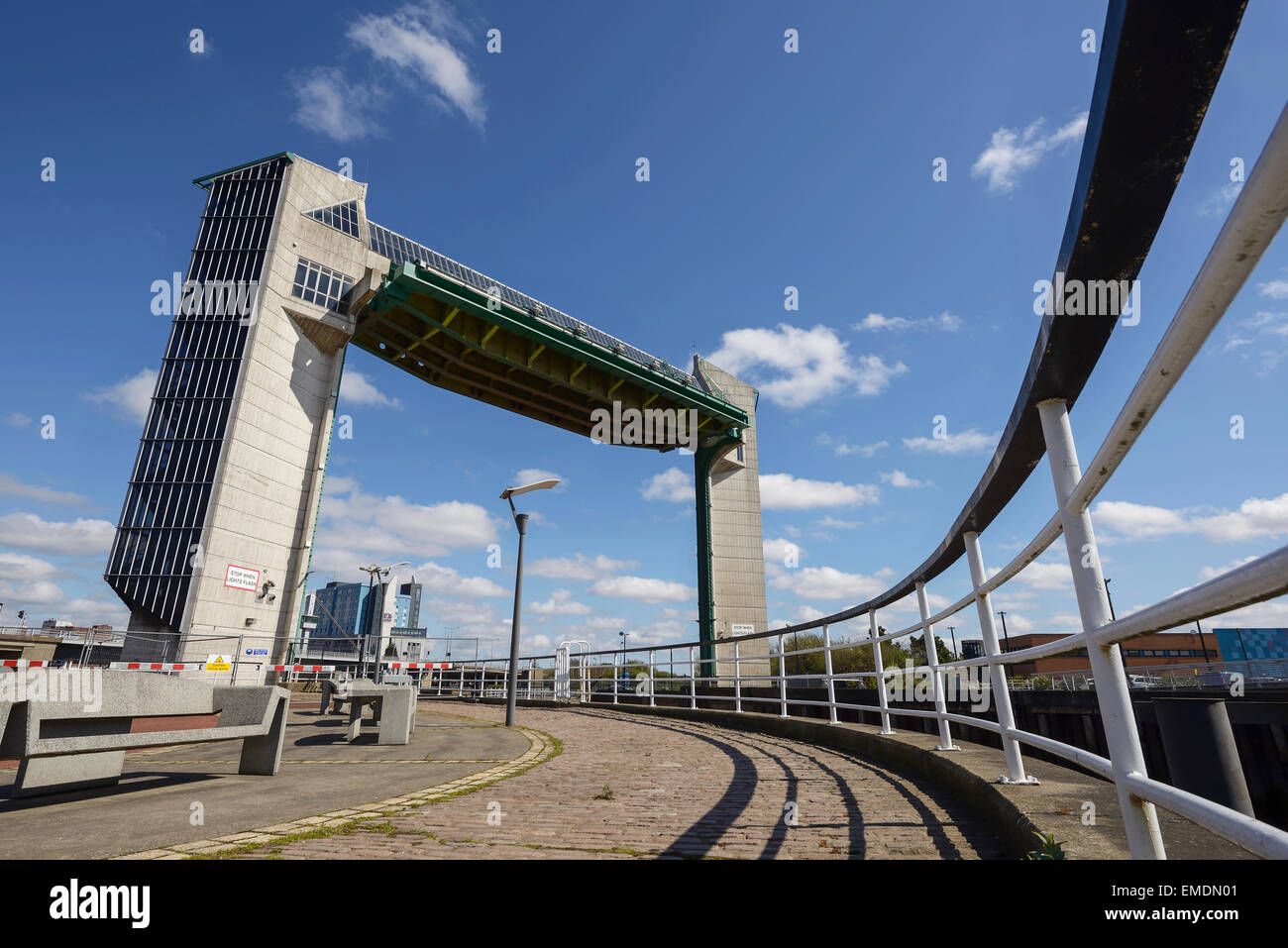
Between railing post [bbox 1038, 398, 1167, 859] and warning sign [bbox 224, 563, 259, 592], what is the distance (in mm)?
26893

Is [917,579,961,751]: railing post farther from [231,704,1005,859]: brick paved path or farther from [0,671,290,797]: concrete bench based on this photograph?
[0,671,290,797]: concrete bench

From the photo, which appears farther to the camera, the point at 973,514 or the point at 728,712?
the point at 728,712

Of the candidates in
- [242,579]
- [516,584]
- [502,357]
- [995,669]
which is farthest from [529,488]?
[242,579]

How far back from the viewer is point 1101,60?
4.20 feet

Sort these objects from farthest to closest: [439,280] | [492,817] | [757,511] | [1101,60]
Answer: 1. [757,511]
2. [439,280]
3. [492,817]
4. [1101,60]

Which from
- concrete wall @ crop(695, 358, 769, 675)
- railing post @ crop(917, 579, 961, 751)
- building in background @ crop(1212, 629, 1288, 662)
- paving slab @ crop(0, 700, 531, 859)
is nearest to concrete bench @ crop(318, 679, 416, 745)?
paving slab @ crop(0, 700, 531, 859)

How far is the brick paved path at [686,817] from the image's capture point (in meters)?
2.82

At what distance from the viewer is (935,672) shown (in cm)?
423

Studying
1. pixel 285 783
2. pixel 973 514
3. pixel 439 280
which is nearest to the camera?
pixel 973 514

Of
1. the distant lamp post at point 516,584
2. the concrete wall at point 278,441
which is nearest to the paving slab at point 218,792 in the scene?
the distant lamp post at point 516,584

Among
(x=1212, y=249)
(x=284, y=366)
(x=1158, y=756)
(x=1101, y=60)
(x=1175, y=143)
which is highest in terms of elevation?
(x=284, y=366)
